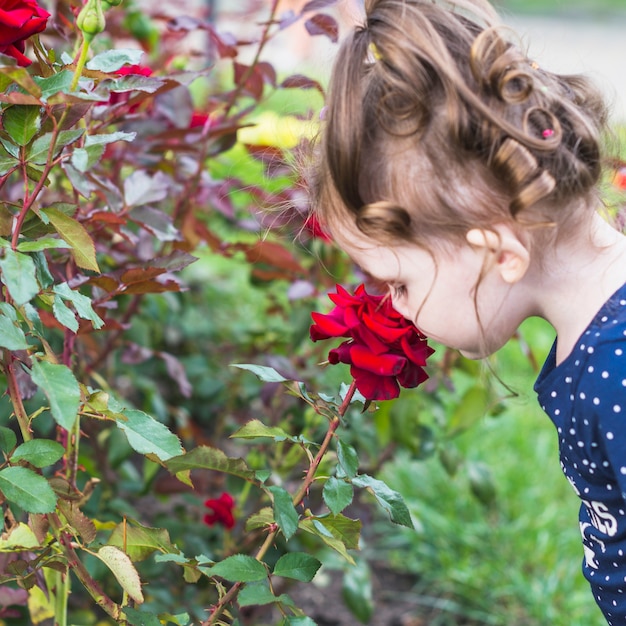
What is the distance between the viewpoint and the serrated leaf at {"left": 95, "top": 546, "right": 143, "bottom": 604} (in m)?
0.86

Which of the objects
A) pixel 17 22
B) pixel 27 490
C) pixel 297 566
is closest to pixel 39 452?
pixel 27 490

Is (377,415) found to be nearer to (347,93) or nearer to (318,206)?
(318,206)

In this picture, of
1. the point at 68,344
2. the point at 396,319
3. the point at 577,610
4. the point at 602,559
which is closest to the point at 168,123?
the point at 68,344

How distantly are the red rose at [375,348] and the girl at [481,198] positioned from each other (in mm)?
78

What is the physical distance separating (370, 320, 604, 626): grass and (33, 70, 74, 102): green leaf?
1.13m

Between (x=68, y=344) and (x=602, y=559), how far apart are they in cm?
71

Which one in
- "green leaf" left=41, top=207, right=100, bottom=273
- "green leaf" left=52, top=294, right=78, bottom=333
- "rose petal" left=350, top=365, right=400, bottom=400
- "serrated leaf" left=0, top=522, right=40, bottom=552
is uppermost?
"green leaf" left=41, top=207, right=100, bottom=273

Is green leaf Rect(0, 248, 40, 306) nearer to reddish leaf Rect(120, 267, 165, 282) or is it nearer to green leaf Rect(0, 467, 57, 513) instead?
green leaf Rect(0, 467, 57, 513)

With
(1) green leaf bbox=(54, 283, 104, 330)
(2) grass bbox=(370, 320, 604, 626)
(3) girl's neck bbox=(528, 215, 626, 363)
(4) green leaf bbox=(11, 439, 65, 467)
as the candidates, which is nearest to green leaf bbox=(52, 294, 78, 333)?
(1) green leaf bbox=(54, 283, 104, 330)

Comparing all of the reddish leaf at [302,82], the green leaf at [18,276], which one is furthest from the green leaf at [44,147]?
the reddish leaf at [302,82]

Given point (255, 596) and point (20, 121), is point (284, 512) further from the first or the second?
point (20, 121)

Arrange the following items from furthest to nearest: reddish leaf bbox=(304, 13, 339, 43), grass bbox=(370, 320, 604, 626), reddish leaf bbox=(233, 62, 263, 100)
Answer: grass bbox=(370, 320, 604, 626), reddish leaf bbox=(233, 62, 263, 100), reddish leaf bbox=(304, 13, 339, 43)

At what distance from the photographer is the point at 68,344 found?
117cm

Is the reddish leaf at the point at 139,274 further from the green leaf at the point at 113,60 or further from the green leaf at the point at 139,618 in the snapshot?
the green leaf at the point at 139,618
